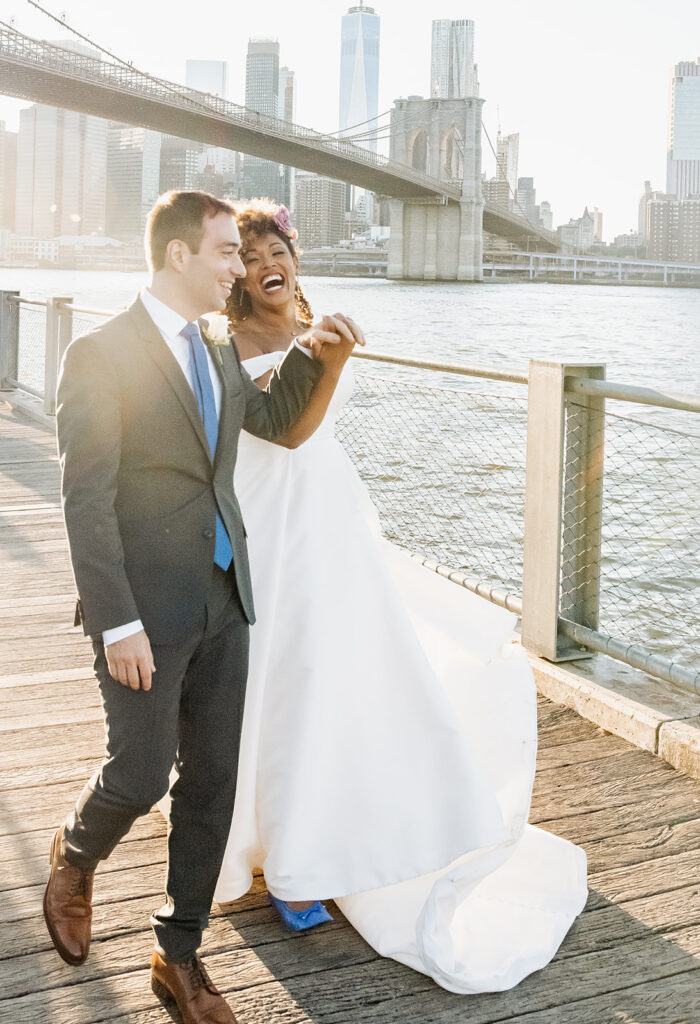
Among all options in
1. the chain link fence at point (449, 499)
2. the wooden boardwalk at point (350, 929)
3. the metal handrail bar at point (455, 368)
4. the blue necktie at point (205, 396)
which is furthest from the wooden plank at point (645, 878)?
the chain link fence at point (449, 499)

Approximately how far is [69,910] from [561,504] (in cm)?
167

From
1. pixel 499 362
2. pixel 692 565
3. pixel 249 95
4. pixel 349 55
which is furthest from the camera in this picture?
pixel 349 55

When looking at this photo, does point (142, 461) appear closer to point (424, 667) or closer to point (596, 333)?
point (424, 667)

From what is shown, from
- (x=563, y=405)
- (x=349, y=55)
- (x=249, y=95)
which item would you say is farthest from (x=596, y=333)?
(x=349, y=55)

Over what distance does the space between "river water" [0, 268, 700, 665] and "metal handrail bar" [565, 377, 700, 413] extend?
0.19 metres

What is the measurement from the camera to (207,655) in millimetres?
1624

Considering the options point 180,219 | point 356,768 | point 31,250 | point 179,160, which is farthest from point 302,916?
point 31,250

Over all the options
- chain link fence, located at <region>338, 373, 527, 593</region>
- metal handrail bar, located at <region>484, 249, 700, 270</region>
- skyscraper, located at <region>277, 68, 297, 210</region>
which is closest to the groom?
chain link fence, located at <region>338, 373, 527, 593</region>

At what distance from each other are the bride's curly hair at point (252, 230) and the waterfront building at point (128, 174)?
3966 cm

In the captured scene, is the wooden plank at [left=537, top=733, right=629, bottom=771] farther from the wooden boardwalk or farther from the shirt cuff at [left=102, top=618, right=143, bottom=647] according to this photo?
the shirt cuff at [left=102, top=618, right=143, bottom=647]

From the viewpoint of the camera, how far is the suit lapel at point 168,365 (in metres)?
1.54

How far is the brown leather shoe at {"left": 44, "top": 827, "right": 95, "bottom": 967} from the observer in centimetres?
172

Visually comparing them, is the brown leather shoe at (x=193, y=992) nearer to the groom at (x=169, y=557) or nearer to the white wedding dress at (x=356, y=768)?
the groom at (x=169, y=557)

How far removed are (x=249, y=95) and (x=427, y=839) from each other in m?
56.9
